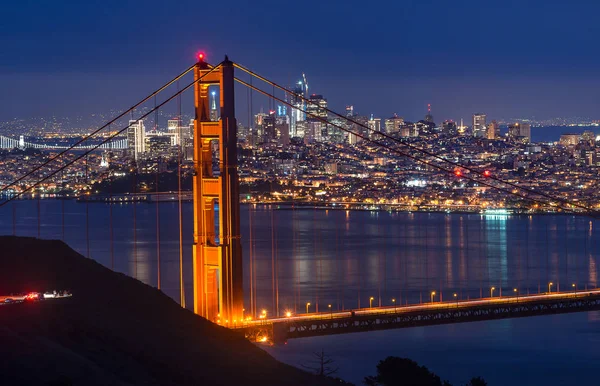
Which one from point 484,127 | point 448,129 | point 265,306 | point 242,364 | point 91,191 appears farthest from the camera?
point 484,127

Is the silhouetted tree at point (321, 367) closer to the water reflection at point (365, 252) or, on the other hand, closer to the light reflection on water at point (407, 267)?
the light reflection on water at point (407, 267)

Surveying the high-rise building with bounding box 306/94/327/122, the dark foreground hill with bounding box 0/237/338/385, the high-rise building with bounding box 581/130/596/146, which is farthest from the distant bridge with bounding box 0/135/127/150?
the dark foreground hill with bounding box 0/237/338/385

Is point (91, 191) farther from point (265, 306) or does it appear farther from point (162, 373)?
point (162, 373)

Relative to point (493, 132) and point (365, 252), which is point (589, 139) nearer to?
point (493, 132)

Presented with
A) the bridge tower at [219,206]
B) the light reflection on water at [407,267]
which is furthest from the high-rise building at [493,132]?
Answer: the bridge tower at [219,206]

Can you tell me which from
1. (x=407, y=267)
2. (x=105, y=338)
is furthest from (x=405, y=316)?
(x=407, y=267)

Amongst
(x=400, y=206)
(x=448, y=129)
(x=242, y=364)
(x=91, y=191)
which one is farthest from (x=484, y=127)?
(x=242, y=364)
